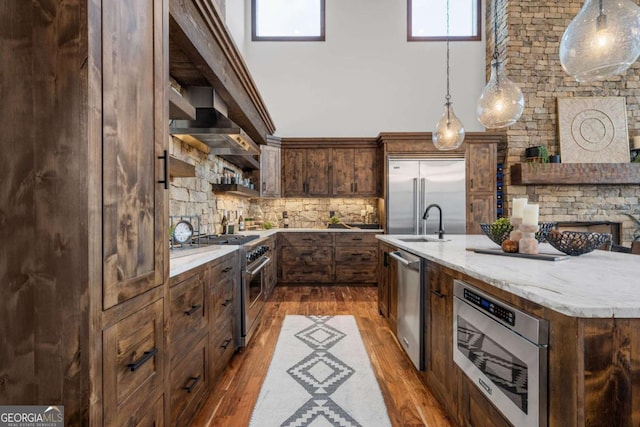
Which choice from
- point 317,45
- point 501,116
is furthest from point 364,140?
point 501,116

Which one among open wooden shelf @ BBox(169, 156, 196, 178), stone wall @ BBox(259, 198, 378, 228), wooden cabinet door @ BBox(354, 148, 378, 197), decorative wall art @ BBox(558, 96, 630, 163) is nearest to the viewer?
open wooden shelf @ BBox(169, 156, 196, 178)

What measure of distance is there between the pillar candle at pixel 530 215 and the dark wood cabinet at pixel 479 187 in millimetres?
3458

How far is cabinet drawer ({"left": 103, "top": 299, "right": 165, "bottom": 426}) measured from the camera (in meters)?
0.88

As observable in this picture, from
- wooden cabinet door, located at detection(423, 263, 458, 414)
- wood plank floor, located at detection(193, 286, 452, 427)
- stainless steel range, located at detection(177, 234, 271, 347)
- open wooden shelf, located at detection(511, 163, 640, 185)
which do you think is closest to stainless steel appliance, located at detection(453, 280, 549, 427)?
wooden cabinet door, located at detection(423, 263, 458, 414)

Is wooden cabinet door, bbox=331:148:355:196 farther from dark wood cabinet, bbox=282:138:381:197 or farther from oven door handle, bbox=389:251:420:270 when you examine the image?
oven door handle, bbox=389:251:420:270

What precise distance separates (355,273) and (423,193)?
1.72 m

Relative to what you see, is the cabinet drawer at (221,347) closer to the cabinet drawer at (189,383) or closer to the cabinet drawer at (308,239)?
the cabinet drawer at (189,383)

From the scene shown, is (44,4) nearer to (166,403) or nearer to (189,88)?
(166,403)

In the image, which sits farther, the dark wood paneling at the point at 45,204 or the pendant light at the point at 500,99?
the pendant light at the point at 500,99

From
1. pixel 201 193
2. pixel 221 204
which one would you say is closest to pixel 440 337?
pixel 201 193

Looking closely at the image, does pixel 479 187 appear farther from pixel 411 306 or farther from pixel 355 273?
pixel 411 306

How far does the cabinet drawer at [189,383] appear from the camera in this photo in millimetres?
1448

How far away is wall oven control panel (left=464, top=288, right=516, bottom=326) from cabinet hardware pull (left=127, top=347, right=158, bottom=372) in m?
1.30

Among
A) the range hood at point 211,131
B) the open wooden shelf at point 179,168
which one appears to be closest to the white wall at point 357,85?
the range hood at point 211,131
